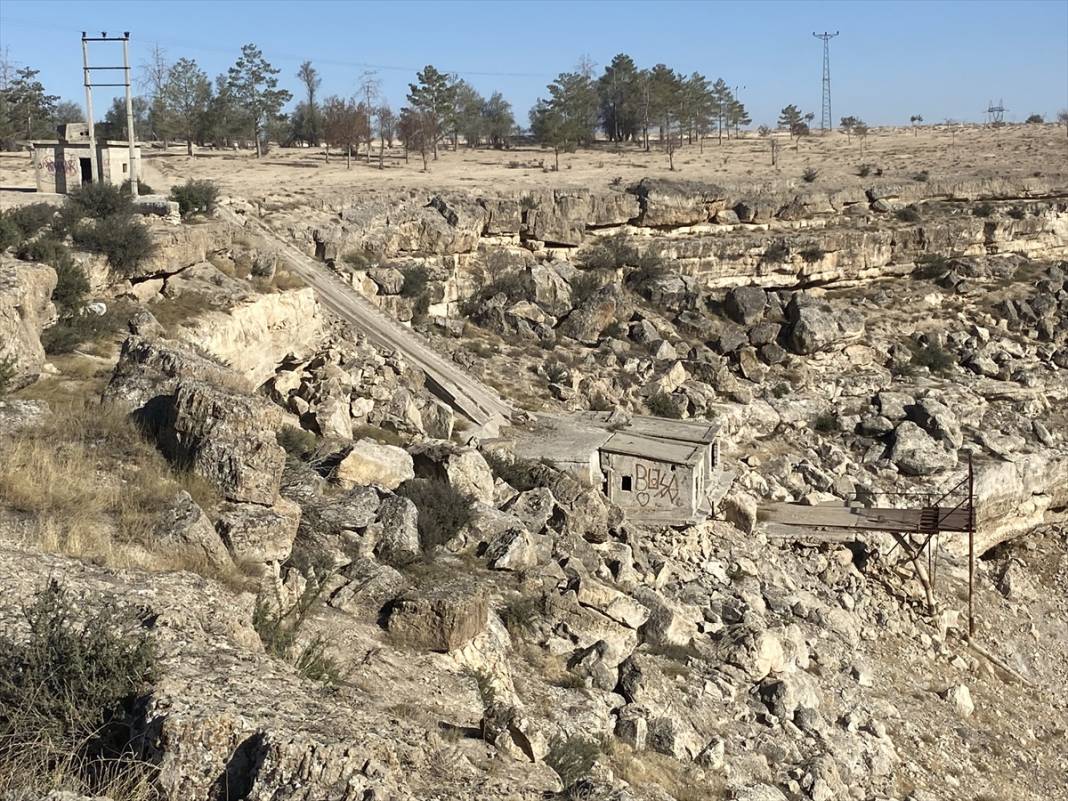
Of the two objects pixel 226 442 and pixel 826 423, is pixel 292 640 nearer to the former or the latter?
pixel 226 442

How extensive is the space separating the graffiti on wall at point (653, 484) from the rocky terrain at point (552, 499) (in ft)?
2.67

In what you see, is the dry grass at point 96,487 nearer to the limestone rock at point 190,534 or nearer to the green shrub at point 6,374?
the limestone rock at point 190,534

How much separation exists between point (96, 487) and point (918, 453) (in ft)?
75.5

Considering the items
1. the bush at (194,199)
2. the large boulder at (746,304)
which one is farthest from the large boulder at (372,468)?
the large boulder at (746,304)

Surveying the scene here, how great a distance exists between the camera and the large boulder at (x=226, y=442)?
10695 mm

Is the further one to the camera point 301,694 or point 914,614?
point 914,614

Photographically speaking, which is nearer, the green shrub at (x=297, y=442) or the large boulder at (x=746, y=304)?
the green shrub at (x=297, y=442)

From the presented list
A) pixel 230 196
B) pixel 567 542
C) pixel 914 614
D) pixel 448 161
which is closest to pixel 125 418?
pixel 567 542

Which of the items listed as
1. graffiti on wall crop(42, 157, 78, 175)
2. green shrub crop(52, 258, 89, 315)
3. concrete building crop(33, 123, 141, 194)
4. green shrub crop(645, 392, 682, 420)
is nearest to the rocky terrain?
green shrub crop(645, 392, 682, 420)

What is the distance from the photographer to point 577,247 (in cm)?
3675

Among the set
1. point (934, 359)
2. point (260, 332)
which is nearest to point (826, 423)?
point (934, 359)

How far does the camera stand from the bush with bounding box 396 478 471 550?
13.7m

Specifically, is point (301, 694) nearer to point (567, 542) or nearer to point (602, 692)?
point (602, 692)

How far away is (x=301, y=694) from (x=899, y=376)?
98.6 ft
